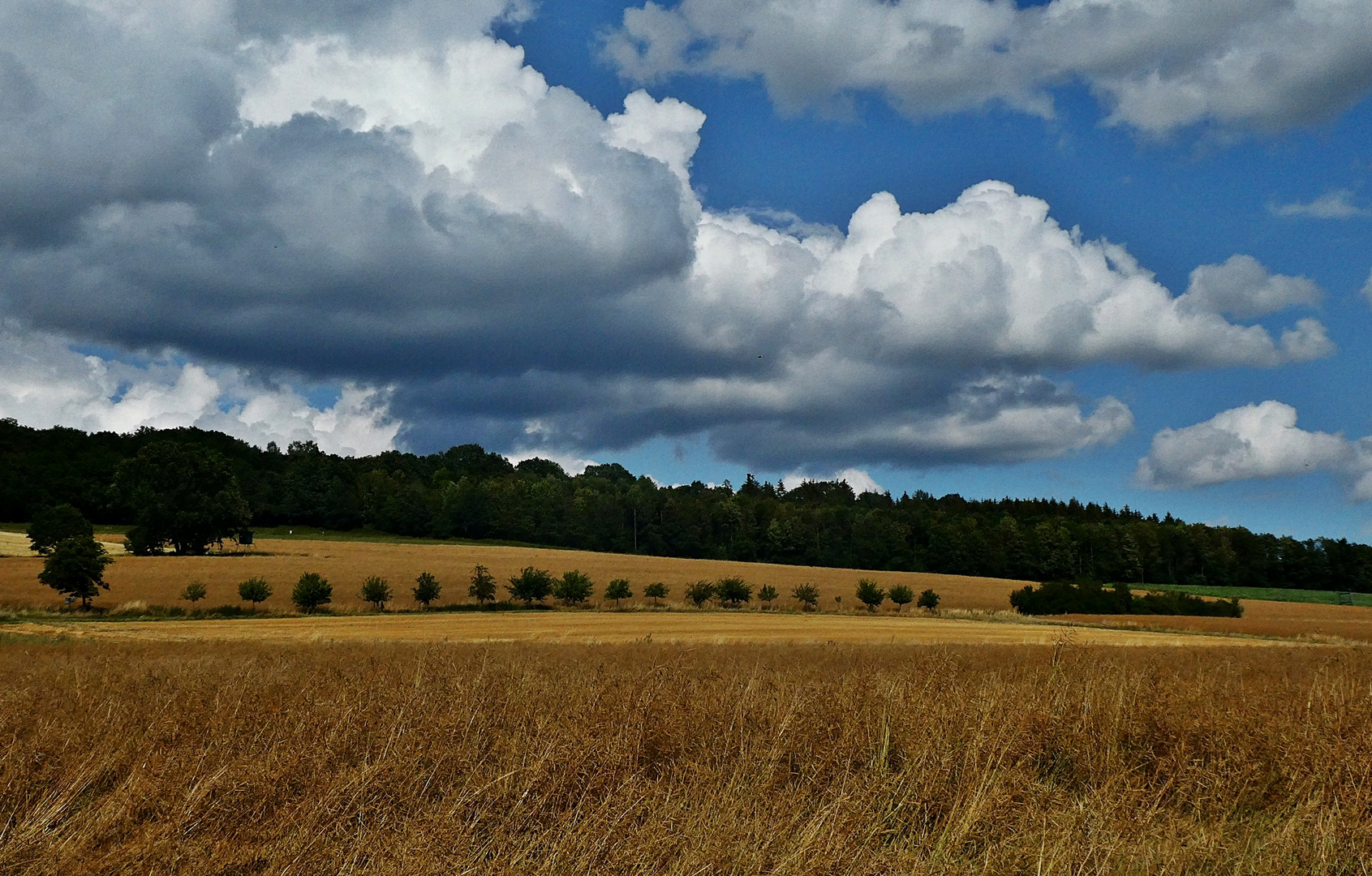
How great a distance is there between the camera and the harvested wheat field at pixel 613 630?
4075cm

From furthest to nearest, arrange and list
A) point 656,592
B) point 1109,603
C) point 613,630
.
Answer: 1. point 1109,603
2. point 656,592
3. point 613,630

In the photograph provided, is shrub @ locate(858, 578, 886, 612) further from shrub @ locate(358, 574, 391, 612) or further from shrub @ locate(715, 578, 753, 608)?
shrub @ locate(358, 574, 391, 612)

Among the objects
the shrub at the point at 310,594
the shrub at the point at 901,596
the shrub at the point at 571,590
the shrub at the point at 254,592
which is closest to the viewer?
the shrub at the point at 254,592

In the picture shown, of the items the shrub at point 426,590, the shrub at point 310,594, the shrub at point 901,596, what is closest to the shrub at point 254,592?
the shrub at point 310,594

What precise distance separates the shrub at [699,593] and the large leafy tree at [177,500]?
169ft

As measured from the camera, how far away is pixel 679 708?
29.9 feet

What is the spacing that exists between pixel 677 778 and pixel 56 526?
87.0m

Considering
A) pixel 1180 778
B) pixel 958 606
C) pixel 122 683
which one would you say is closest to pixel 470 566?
pixel 958 606

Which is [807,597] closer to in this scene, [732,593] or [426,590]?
[732,593]

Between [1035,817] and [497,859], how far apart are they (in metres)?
3.99

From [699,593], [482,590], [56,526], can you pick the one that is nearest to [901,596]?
[699,593]

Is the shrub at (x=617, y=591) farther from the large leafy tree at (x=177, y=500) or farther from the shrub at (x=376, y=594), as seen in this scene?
the large leafy tree at (x=177, y=500)

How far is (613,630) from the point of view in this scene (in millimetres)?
49469

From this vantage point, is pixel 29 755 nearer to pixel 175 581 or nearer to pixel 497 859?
pixel 497 859
